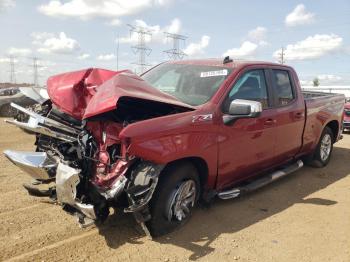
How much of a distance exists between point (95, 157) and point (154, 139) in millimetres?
660

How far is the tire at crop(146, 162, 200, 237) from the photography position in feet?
13.0

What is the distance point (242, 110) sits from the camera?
14.3 feet

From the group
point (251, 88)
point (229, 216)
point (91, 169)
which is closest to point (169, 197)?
point (91, 169)

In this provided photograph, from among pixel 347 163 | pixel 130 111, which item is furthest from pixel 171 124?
pixel 347 163

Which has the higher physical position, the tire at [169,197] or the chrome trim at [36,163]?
the chrome trim at [36,163]

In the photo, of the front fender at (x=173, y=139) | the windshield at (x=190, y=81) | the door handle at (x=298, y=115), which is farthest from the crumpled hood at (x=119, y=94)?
the door handle at (x=298, y=115)

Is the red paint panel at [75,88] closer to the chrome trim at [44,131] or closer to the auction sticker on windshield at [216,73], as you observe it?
the chrome trim at [44,131]

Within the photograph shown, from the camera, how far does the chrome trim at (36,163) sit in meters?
3.83

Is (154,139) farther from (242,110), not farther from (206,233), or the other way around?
(206,233)

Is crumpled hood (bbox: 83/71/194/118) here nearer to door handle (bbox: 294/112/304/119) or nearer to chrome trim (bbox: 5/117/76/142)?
chrome trim (bbox: 5/117/76/142)

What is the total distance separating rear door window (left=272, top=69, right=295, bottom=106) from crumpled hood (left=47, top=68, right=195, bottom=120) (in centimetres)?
199

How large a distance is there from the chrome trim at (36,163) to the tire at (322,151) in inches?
204

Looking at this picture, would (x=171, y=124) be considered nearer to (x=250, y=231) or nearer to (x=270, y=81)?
(x=250, y=231)

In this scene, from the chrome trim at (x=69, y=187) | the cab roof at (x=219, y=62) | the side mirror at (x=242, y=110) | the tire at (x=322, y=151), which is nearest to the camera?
the chrome trim at (x=69, y=187)
